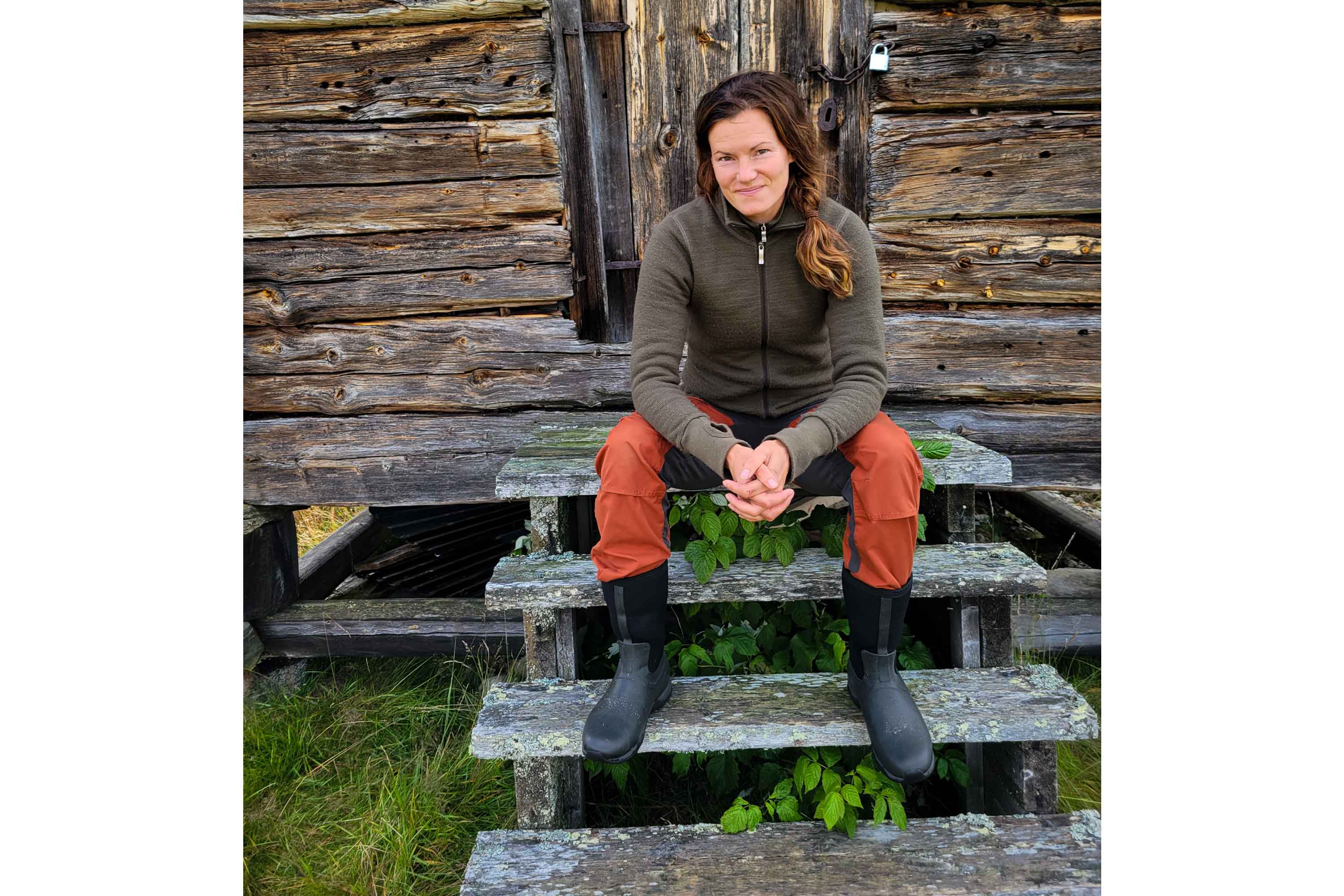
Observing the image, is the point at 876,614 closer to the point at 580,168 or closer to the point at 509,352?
the point at 509,352

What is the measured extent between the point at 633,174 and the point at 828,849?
245cm

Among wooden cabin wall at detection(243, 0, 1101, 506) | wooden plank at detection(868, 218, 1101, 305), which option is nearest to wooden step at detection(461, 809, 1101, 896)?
wooden cabin wall at detection(243, 0, 1101, 506)

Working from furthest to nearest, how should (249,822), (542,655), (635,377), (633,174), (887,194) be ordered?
(633,174), (887,194), (249,822), (542,655), (635,377)

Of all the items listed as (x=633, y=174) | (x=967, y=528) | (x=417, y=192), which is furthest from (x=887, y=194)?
(x=417, y=192)

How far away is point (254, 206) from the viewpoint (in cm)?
303

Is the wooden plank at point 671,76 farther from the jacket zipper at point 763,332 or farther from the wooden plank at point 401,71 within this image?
the jacket zipper at point 763,332

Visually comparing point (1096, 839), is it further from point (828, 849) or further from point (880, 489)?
point (880, 489)

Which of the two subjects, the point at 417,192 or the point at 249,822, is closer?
the point at 249,822

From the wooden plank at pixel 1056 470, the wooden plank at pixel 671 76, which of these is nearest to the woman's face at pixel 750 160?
the wooden plank at pixel 671 76

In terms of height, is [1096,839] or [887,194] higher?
[887,194]

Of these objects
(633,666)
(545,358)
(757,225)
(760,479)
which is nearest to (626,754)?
(633,666)

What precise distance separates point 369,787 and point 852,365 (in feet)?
6.18

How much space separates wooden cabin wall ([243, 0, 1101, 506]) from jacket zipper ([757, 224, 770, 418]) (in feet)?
3.21

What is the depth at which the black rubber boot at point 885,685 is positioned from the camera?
1.81 metres
